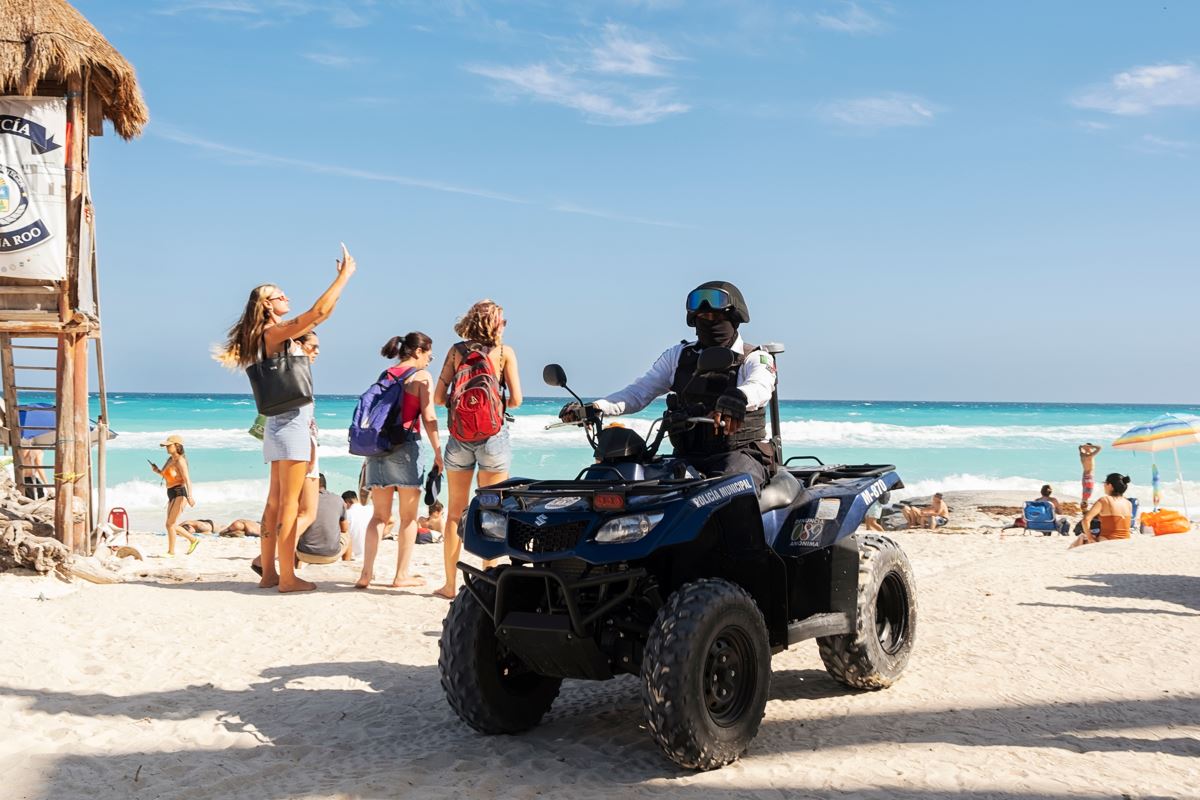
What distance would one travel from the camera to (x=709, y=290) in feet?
16.4

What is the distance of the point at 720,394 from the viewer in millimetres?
4961

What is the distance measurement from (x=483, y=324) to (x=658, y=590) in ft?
11.5

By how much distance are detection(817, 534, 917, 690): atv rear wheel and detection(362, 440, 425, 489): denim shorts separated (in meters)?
3.65

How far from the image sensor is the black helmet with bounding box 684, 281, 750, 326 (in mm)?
5000

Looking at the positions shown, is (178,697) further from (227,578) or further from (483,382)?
(227,578)

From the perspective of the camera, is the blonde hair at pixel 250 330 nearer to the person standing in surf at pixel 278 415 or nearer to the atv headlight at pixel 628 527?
the person standing in surf at pixel 278 415

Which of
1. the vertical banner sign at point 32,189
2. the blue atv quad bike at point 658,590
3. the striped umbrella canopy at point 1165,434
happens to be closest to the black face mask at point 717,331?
the blue atv quad bike at point 658,590

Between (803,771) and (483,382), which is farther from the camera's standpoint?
(483,382)

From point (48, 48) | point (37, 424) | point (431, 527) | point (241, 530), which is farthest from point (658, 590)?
point (241, 530)

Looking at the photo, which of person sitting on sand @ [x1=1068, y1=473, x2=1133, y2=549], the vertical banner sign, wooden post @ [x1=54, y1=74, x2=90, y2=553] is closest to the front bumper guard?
wooden post @ [x1=54, y1=74, x2=90, y2=553]

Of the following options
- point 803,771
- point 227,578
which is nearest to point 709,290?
point 803,771

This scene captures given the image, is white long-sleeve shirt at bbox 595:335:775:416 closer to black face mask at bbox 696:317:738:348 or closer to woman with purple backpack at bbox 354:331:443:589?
black face mask at bbox 696:317:738:348

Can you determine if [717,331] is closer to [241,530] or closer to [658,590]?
[658,590]

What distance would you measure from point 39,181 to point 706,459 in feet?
25.9
